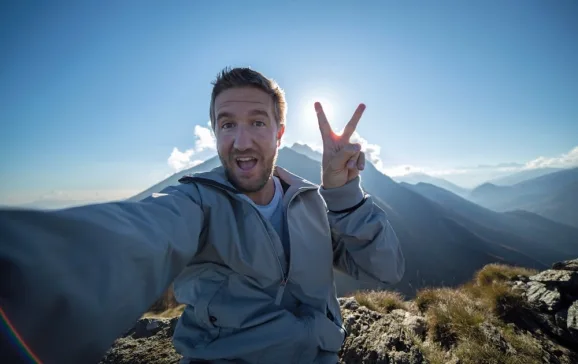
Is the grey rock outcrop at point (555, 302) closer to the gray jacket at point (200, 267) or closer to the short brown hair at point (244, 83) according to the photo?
the gray jacket at point (200, 267)

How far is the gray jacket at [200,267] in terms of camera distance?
105 centimetres

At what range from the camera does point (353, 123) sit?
134 inches

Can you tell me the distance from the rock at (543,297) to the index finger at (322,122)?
7.31 metres

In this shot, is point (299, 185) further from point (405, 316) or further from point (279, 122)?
point (405, 316)

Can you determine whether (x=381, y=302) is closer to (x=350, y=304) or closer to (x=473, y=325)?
(x=350, y=304)

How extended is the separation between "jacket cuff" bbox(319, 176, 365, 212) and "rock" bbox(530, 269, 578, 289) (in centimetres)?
783

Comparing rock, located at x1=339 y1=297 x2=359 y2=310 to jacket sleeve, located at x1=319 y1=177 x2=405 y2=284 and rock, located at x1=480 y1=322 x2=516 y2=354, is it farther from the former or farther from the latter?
jacket sleeve, located at x1=319 y1=177 x2=405 y2=284

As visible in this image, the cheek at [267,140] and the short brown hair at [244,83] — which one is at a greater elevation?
the short brown hair at [244,83]

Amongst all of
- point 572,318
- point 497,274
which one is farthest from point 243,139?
point 497,274

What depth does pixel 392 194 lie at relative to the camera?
169750 millimetres

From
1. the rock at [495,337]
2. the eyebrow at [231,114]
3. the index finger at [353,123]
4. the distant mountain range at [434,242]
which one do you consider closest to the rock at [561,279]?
the rock at [495,337]

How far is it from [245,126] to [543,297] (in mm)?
8580

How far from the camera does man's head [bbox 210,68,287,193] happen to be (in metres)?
2.93

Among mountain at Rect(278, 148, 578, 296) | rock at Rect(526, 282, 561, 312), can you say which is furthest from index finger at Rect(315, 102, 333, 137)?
mountain at Rect(278, 148, 578, 296)
